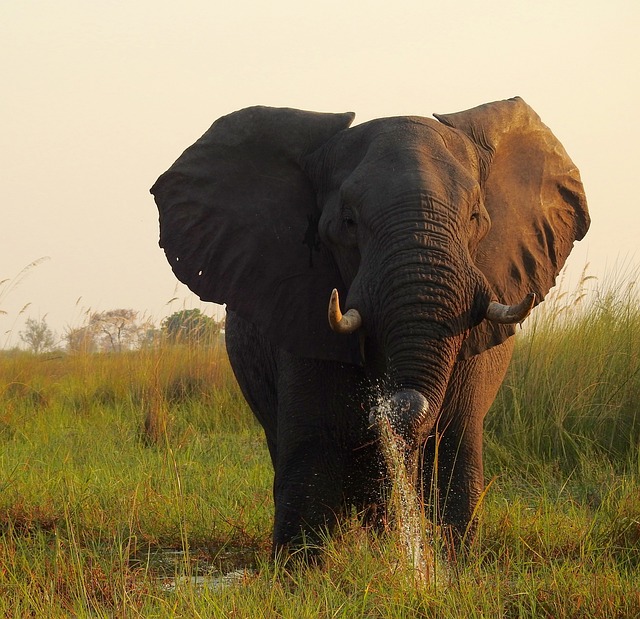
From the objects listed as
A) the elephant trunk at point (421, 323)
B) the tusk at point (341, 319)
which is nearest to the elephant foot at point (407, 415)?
the elephant trunk at point (421, 323)

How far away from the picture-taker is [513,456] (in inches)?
305

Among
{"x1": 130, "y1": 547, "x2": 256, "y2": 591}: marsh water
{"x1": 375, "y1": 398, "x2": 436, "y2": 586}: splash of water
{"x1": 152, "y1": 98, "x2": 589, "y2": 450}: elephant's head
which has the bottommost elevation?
{"x1": 130, "y1": 547, "x2": 256, "y2": 591}: marsh water

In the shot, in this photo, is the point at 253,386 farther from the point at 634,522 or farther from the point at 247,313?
the point at 634,522

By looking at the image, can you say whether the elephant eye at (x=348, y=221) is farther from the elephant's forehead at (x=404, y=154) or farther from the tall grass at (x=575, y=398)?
the tall grass at (x=575, y=398)

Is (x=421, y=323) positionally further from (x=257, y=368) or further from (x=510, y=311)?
(x=257, y=368)

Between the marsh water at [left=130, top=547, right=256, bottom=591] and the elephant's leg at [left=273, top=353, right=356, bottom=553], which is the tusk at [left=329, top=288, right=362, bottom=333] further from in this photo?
the marsh water at [left=130, top=547, right=256, bottom=591]

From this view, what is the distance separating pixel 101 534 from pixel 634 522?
240 centimetres

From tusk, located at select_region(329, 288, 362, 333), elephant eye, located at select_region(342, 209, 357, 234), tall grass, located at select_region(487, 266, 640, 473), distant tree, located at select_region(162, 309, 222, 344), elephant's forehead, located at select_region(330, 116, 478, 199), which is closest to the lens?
tusk, located at select_region(329, 288, 362, 333)

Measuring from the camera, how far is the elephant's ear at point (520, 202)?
482 cm

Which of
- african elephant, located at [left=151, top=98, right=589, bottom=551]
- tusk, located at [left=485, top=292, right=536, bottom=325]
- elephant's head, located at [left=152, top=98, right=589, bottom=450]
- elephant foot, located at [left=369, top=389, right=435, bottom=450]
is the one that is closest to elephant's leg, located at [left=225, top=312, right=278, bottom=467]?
african elephant, located at [left=151, top=98, right=589, bottom=551]

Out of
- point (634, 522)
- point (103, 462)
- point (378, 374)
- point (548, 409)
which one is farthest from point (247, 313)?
point (548, 409)

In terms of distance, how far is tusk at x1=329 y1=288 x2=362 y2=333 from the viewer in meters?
3.98

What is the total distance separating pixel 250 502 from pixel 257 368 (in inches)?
35.0

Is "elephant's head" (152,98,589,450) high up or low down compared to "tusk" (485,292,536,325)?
up
